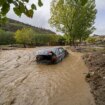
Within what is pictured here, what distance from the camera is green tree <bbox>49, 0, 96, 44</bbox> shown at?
150ft

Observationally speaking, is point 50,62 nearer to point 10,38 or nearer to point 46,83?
point 46,83

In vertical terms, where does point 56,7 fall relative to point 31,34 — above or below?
above

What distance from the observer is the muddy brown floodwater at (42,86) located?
40.4 feet

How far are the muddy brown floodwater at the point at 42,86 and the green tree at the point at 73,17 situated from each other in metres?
23.8

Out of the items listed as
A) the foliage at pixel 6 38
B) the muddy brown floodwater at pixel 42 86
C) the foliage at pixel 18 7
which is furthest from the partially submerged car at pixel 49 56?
the foliage at pixel 6 38

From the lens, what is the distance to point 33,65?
2459 centimetres

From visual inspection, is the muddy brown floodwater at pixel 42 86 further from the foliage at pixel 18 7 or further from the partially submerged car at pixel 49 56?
the foliage at pixel 18 7

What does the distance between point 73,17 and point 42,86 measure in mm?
32214

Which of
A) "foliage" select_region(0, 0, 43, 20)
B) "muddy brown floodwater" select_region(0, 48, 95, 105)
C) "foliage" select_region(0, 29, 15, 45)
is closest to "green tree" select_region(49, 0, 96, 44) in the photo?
"foliage" select_region(0, 29, 15, 45)

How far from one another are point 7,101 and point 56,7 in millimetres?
35512

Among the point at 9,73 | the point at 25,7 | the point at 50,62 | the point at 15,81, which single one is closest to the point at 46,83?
the point at 15,81

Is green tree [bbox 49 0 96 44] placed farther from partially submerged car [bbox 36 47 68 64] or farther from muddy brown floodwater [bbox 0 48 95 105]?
muddy brown floodwater [bbox 0 48 95 105]

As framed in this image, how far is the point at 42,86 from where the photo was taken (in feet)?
51.0

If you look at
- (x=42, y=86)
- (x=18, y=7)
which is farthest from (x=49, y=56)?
(x=18, y=7)
